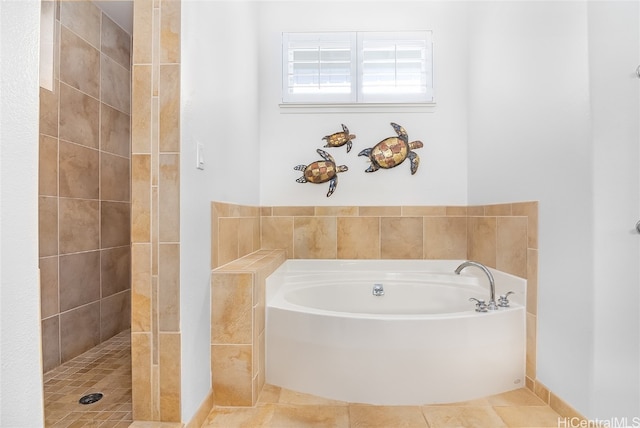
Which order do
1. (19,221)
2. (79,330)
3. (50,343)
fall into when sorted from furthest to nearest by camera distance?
(79,330) → (50,343) → (19,221)

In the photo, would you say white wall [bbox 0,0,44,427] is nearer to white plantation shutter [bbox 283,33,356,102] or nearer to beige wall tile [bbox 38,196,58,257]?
beige wall tile [bbox 38,196,58,257]

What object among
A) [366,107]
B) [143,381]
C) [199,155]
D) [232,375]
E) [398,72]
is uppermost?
[398,72]

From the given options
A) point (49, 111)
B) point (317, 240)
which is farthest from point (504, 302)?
point (49, 111)

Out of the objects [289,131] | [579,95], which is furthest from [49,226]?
[579,95]

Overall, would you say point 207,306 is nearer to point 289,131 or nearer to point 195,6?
point 195,6

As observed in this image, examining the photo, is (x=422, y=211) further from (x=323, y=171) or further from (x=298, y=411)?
(x=298, y=411)

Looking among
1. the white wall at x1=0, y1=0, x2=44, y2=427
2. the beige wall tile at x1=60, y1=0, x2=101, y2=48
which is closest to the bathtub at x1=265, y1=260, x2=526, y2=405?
the white wall at x1=0, y1=0, x2=44, y2=427

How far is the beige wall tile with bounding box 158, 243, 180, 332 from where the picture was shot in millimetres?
1292

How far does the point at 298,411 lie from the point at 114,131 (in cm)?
224

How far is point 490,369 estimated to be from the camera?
5.79 feet

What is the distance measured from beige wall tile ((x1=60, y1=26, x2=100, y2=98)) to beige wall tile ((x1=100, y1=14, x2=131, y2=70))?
0.44ft

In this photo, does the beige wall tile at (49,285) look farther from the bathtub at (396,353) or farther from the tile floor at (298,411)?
the bathtub at (396,353)

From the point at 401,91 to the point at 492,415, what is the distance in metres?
2.19

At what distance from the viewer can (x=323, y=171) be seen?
2.68m
